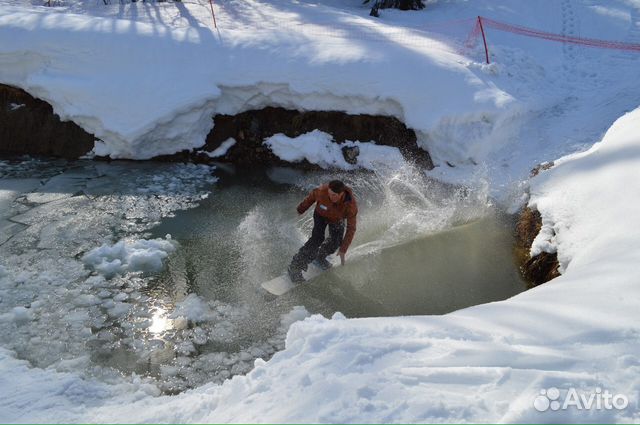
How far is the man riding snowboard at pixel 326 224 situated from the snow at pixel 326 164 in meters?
0.94

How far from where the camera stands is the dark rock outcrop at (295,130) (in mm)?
10811

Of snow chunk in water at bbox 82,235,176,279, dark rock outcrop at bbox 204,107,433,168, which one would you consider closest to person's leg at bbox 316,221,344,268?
snow chunk in water at bbox 82,235,176,279

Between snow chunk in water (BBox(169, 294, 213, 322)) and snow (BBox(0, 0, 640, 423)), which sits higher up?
snow (BBox(0, 0, 640, 423))

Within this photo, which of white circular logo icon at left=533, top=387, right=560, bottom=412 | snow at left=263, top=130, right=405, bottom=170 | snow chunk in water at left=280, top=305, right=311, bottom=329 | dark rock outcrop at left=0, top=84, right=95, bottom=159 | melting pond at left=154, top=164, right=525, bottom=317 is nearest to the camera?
white circular logo icon at left=533, top=387, right=560, bottom=412

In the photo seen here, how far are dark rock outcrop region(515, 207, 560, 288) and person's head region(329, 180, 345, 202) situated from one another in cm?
299

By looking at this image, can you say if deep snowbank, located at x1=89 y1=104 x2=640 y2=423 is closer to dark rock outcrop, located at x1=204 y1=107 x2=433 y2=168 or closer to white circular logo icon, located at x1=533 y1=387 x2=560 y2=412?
white circular logo icon, located at x1=533 y1=387 x2=560 y2=412

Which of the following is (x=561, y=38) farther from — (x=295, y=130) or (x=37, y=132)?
(x=37, y=132)

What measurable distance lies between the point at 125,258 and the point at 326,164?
4658mm

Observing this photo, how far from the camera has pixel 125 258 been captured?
25.3 ft

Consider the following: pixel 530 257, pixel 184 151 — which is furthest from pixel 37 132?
pixel 530 257

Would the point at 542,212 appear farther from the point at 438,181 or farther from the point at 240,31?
the point at 240,31

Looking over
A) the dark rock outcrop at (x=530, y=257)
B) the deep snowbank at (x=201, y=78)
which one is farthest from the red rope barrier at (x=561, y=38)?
the dark rock outcrop at (x=530, y=257)

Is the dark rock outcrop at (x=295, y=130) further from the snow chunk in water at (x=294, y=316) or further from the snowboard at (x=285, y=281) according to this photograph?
the snow chunk in water at (x=294, y=316)

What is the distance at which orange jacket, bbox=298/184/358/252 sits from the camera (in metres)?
7.05
